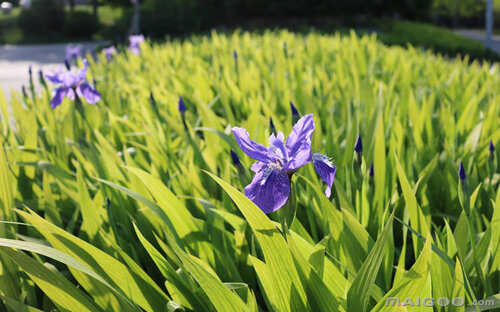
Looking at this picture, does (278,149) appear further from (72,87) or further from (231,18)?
(231,18)

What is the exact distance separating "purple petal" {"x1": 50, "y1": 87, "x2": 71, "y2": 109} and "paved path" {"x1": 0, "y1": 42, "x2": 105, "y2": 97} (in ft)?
26.1

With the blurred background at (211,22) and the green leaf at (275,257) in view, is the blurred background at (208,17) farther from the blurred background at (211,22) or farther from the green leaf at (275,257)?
the green leaf at (275,257)

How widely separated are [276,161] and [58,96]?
4.54ft

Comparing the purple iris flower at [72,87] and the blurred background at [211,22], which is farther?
the blurred background at [211,22]

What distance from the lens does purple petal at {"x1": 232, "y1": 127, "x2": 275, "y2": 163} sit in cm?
71

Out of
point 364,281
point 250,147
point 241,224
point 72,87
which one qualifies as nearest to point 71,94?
point 72,87

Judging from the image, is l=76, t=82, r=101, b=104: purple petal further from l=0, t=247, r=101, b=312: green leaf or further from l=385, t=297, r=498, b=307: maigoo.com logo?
l=385, t=297, r=498, b=307: maigoo.com logo

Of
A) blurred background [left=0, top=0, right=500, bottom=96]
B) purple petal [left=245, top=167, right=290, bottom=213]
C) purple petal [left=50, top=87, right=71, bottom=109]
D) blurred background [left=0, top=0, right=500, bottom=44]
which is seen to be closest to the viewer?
purple petal [left=245, top=167, right=290, bottom=213]

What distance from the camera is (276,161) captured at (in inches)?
28.7

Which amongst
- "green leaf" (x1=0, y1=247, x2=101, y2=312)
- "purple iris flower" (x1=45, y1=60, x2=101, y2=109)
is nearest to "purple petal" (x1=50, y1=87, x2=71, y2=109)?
"purple iris flower" (x1=45, y1=60, x2=101, y2=109)

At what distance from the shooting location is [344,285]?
0.88m

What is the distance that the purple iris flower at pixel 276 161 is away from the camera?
2.28 ft

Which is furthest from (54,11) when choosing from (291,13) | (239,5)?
(291,13)

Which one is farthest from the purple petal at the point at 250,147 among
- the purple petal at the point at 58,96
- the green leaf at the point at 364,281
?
the purple petal at the point at 58,96
